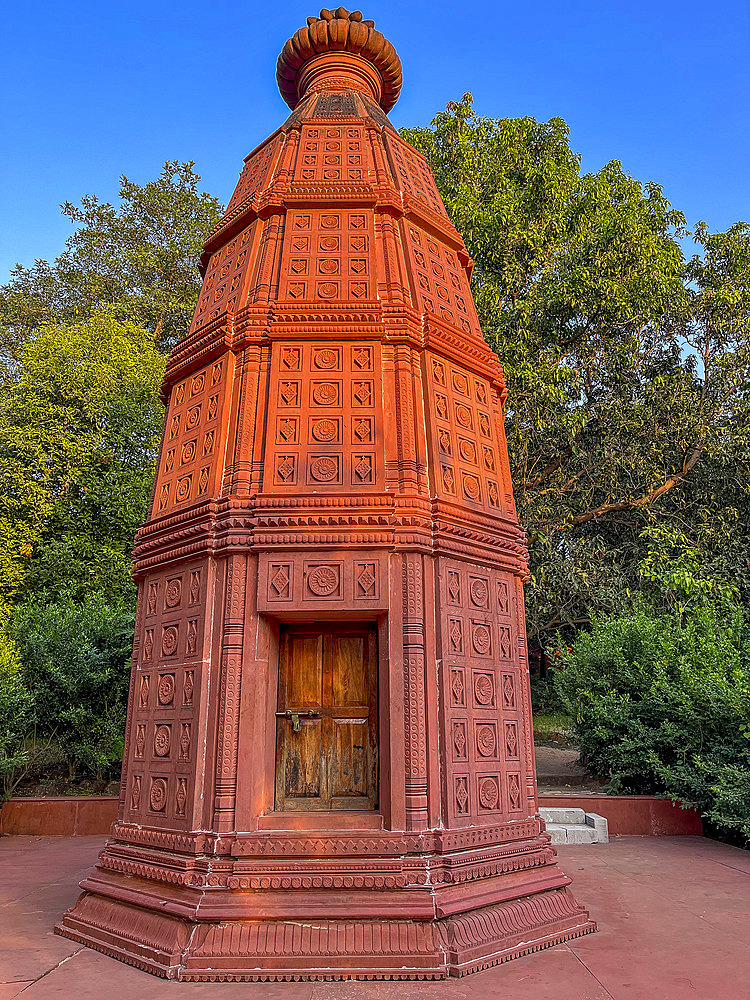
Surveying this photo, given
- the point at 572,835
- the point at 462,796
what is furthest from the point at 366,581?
the point at 572,835

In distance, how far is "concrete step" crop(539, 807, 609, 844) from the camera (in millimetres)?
7598

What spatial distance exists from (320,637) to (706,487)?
1327 cm

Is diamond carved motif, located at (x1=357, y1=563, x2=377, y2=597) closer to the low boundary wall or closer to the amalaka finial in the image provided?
the low boundary wall

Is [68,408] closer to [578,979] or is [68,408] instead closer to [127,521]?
[127,521]

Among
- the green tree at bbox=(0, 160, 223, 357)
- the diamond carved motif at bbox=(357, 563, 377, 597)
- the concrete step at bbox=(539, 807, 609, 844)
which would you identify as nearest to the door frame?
the diamond carved motif at bbox=(357, 563, 377, 597)

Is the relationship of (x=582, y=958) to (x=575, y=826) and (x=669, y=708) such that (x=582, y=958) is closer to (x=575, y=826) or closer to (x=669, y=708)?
(x=575, y=826)

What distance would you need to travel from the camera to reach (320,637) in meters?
5.13

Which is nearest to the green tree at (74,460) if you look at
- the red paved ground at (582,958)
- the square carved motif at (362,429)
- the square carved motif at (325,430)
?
the red paved ground at (582,958)

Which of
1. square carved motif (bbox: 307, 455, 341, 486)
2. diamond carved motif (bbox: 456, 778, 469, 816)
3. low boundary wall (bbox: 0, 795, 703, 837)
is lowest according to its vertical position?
low boundary wall (bbox: 0, 795, 703, 837)

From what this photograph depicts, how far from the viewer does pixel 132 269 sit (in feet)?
62.4

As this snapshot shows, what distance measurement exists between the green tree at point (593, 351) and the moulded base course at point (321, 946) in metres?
10.1

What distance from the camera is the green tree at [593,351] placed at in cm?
1418

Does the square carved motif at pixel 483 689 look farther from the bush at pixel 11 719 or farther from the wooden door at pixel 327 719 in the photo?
the bush at pixel 11 719

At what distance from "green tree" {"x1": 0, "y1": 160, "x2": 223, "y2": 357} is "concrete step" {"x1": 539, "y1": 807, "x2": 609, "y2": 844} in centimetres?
1429
